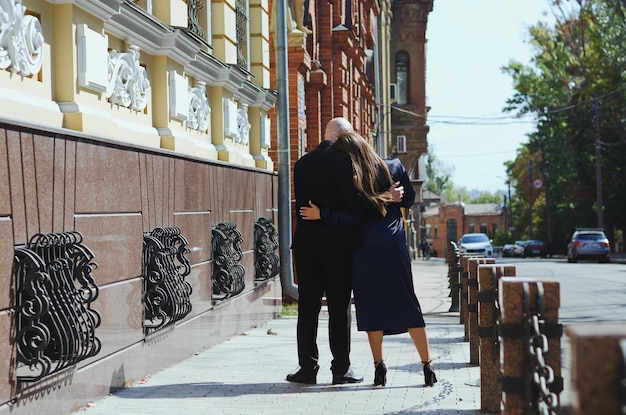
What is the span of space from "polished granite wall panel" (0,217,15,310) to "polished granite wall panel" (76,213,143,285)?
3.23ft

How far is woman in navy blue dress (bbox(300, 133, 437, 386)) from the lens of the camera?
297 inches

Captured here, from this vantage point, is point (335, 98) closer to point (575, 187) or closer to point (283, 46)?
point (283, 46)

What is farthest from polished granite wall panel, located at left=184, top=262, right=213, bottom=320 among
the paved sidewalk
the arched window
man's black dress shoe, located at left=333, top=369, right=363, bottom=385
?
the arched window

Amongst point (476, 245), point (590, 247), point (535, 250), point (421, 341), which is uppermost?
point (421, 341)

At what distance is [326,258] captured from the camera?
7828 millimetres

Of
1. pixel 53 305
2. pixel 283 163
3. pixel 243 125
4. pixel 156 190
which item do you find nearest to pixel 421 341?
pixel 156 190

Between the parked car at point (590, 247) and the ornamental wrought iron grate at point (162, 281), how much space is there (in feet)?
128

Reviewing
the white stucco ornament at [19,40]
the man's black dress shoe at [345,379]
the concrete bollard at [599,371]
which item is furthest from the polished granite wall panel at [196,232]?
the concrete bollard at [599,371]

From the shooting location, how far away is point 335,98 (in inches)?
907

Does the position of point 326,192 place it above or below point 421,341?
above

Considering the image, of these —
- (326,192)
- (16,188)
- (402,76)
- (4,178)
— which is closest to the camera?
(4,178)

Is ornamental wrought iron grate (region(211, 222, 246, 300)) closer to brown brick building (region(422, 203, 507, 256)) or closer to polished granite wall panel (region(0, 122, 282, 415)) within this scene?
polished granite wall panel (region(0, 122, 282, 415))

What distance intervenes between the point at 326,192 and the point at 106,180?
163 cm

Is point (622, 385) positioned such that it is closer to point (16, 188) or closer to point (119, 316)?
point (16, 188)
